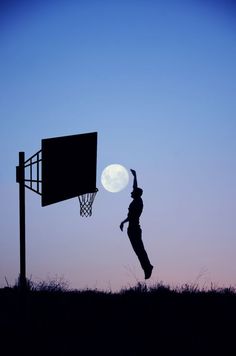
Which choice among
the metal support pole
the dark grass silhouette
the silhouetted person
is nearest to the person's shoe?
the silhouetted person

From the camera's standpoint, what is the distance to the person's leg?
45.6 ft

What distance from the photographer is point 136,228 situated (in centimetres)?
1391

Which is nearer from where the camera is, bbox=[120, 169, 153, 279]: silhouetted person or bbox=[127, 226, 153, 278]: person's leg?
bbox=[120, 169, 153, 279]: silhouetted person

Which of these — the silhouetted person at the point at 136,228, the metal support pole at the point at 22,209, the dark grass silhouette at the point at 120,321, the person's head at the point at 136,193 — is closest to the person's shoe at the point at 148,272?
the silhouetted person at the point at 136,228

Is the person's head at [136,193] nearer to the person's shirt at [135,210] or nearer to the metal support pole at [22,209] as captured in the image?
the person's shirt at [135,210]

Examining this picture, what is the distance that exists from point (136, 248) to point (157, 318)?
392 centimetres

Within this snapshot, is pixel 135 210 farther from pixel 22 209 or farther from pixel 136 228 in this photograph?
pixel 22 209

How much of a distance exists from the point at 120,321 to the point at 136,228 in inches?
158

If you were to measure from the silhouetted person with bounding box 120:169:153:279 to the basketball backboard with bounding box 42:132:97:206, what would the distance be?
93.7 inches

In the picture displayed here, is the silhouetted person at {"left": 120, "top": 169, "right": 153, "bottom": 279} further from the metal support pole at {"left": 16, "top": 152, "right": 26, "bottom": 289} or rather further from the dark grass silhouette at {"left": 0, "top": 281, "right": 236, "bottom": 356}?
the metal support pole at {"left": 16, "top": 152, "right": 26, "bottom": 289}

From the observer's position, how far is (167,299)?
11.7 m

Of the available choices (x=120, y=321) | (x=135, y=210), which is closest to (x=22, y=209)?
(x=135, y=210)

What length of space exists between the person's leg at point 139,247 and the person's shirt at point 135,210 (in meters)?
0.22

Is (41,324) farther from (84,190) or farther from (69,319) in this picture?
(84,190)
